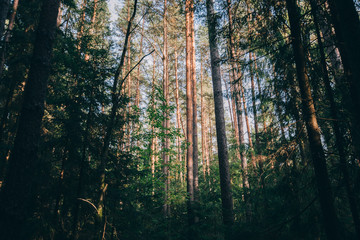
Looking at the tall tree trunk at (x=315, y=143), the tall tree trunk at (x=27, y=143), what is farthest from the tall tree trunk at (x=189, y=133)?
the tall tree trunk at (x=27, y=143)

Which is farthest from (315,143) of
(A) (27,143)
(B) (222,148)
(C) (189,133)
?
(C) (189,133)

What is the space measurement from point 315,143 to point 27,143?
5.51 meters

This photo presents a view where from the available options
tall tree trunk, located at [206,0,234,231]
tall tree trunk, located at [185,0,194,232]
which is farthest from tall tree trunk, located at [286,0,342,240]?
tall tree trunk, located at [185,0,194,232]

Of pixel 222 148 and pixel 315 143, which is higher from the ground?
pixel 222 148

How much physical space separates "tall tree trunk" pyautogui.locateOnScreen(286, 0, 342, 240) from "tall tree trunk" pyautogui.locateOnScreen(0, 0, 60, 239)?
534 centimetres

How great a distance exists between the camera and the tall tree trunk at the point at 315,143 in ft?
9.55

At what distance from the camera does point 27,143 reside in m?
3.39

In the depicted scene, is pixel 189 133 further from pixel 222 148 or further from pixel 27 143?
pixel 27 143

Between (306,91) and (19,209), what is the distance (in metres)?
5.78

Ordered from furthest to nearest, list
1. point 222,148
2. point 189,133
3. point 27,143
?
point 189,133
point 222,148
point 27,143

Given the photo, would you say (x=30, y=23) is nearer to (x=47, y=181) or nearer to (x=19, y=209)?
(x=47, y=181)

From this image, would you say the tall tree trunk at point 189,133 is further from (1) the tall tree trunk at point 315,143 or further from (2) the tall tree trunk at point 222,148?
(1) the tall tree trunk at point 315,143

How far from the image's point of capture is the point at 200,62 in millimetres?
18703

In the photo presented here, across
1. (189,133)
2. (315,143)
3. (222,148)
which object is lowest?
(315,143)
